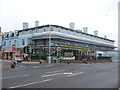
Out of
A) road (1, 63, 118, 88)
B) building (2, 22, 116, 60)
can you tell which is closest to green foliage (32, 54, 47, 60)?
building (2, 22, 116, 60)

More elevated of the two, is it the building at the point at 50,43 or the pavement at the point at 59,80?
the building at the point at 50,43

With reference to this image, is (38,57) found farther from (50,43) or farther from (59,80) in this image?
(59,80)

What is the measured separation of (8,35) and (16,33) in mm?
6051

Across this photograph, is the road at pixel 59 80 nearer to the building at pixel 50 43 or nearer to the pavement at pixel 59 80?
the pavement at pixel 59 80

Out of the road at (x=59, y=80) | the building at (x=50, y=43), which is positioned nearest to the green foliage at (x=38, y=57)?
the building at (x=50, y=43)

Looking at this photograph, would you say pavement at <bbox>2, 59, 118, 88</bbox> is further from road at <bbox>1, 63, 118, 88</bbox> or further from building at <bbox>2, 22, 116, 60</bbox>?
building at <bbox>2, 22, 116, 60</bbox>

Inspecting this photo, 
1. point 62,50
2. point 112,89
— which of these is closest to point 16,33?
point 62,50

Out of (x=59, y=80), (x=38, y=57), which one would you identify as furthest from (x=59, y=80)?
(x=38, y=57)

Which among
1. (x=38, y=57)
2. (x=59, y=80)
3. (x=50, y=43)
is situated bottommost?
(x=38, y=57)

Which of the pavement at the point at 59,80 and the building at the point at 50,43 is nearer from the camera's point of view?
the pavement at the point at 59,80

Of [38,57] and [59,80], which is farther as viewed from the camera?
[38,57]

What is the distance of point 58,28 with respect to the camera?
5188cm

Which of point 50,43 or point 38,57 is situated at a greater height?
point 50,43

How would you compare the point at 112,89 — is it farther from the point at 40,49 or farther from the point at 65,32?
the point at 65,32
